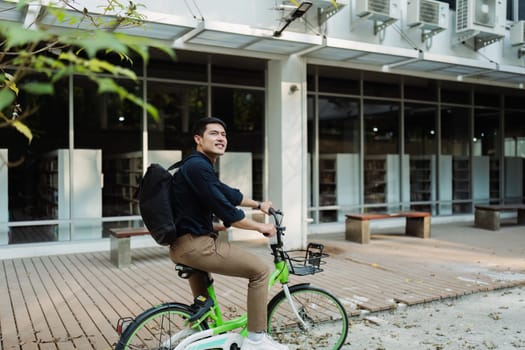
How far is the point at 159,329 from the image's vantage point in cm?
298

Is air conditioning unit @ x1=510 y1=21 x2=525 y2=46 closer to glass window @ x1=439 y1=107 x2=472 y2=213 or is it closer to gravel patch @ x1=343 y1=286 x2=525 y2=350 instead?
glass window @ x1=439 y1=107 x2=472 y2=213

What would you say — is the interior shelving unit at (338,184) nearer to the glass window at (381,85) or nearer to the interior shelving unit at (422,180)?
the glass window at (381,85)

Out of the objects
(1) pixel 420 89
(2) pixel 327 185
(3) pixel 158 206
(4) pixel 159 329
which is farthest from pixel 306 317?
(1) pixel 420 89

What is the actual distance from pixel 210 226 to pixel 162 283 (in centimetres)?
323

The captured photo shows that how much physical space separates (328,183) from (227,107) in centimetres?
296

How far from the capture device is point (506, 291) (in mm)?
5816

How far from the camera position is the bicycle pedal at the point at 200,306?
3.02 m

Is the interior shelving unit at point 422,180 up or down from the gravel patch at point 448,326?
up

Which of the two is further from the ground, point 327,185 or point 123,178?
point 123,178

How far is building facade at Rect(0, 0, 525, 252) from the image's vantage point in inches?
318

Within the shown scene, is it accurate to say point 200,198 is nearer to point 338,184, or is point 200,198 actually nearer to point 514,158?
point 338,184

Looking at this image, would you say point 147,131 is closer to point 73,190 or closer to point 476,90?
point 73,190

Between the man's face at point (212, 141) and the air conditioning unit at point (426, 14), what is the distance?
7245 millimetres

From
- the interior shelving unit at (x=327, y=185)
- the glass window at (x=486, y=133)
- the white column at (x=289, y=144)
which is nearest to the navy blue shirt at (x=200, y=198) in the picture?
the white column at (x=289, y=144)
